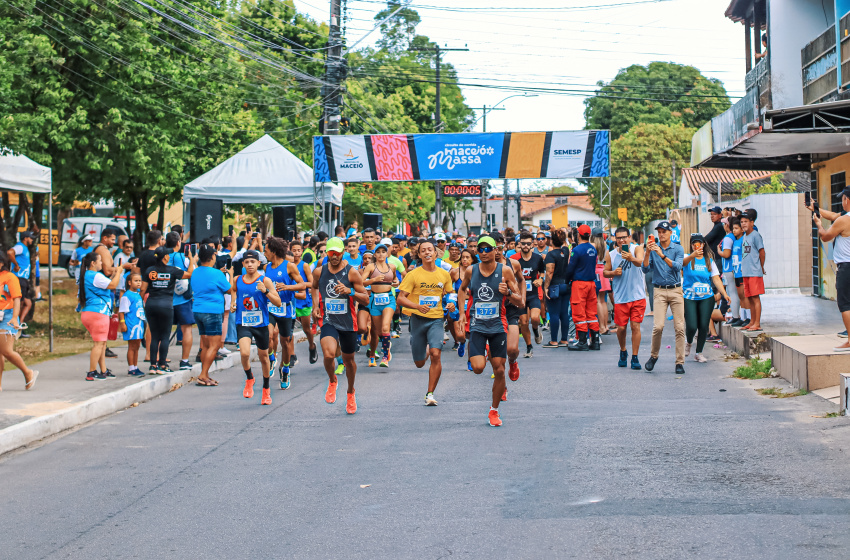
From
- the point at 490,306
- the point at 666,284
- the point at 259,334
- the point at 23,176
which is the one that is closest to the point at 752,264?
the point at 666,284

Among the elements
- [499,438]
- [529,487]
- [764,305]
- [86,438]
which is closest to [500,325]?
[499,438]

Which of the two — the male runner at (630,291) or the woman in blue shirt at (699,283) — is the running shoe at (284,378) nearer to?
the male runner at (630,291)

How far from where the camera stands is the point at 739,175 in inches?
2359

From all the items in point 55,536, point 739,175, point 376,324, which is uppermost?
point 739,175

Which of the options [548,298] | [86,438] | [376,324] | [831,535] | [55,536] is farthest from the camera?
[548,298]

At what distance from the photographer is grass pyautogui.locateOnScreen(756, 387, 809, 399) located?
10492mm

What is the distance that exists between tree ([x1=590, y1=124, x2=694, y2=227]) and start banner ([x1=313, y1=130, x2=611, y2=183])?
38170mm

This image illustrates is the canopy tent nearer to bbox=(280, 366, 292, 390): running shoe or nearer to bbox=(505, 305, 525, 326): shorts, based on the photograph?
bbox=(280, 366, 292, 390): running shoe

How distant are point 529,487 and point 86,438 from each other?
4867 millimetres

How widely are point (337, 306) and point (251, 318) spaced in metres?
1.44

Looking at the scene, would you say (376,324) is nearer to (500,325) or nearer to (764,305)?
(500,325)

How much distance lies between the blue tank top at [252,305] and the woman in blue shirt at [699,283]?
18.2 feet

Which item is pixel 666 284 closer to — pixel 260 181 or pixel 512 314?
Answer: pixel 512 314

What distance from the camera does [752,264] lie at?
14375 mm
